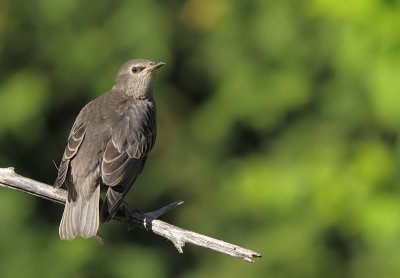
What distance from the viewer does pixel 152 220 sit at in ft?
25.8

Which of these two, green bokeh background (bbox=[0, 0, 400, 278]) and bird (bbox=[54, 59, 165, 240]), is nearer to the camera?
bird (bbox=[54, 59, 165, 240])

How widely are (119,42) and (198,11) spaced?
3.90 ft

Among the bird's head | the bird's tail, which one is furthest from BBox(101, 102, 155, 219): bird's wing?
the bird's head

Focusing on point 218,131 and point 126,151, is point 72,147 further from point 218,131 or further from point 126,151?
point 218,131

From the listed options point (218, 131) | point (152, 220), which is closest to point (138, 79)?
point (152, 220)

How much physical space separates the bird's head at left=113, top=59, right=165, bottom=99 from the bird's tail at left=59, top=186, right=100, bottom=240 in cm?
162

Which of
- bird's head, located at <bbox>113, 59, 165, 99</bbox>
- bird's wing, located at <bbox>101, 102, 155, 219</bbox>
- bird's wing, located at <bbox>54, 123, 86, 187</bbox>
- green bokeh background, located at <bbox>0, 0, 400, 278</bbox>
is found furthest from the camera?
green bokeh background, located at <bbox>0, 0, 400, 278</bbox>

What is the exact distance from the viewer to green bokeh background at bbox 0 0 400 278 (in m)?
11.2

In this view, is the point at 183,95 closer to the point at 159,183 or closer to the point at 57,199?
the point at 159,183

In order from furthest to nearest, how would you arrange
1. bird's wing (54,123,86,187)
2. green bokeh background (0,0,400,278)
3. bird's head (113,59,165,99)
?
green bokeh background (0,0,400,278)
bird's head (113,59,165,99)
bird's wing (54,123,86,187)

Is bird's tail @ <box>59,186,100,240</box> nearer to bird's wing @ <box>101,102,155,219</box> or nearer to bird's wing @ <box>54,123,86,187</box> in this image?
bird's wing @ <box>101,102,155,219</box>

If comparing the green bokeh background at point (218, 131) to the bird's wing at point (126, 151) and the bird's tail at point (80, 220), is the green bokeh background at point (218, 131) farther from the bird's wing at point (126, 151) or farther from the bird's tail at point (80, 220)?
the bird's tail at point (80, 220)

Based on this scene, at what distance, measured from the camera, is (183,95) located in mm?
13891

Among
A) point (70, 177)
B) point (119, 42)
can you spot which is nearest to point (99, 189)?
point (70, 177)
